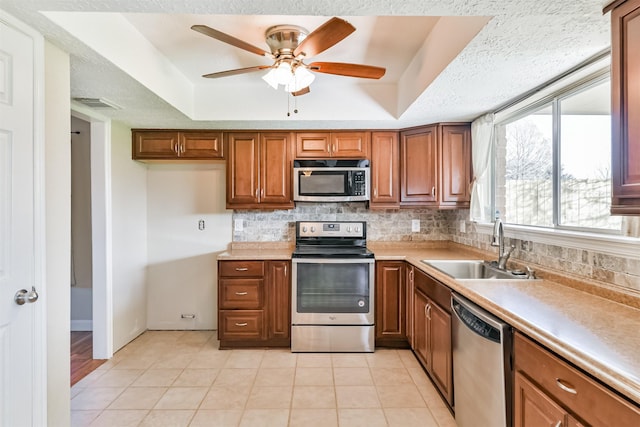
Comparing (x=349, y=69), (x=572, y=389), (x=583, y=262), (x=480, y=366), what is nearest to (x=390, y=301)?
(x=480, y=366)

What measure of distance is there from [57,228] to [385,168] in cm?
267

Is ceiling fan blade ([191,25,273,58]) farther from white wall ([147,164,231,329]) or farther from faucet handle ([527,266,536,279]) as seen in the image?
faucet handle ([527,266,536,279])

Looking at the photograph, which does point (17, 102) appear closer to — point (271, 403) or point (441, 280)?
point (271, 403)

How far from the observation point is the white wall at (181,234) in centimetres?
349

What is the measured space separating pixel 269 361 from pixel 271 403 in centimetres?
61

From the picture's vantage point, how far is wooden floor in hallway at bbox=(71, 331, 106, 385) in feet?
8.45

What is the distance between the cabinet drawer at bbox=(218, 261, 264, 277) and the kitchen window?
7.31 feet

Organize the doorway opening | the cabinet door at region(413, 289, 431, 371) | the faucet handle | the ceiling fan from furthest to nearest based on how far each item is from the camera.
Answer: the doorway opening, the cabinet door at region(413, 289, 431, 371), the faucet handle, the ceiling fan

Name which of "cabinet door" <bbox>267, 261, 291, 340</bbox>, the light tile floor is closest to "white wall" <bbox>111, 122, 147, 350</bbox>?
the light tile floor

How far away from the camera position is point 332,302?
298cm

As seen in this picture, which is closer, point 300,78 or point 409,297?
point 300,78

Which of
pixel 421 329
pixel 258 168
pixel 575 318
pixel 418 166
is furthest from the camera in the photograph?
pixel 258 168

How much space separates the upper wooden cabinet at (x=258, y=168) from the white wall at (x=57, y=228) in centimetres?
157

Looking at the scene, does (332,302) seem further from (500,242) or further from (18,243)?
(18,243)
